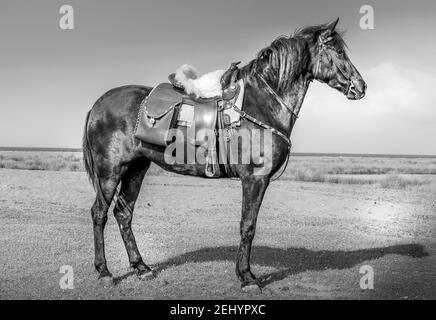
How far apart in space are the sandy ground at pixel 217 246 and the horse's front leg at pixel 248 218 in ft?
0.71

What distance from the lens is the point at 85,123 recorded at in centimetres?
699

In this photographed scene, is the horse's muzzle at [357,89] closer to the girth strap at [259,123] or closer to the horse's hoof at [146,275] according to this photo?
the girth strap at [259,123]

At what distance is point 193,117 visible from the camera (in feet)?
20.5

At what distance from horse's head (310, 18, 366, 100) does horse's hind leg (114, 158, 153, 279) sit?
10.0 ft

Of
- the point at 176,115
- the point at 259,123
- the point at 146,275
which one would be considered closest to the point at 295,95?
the point at 259,123

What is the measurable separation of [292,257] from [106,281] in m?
3.78

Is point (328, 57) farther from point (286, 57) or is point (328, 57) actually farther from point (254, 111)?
point (254, 111)

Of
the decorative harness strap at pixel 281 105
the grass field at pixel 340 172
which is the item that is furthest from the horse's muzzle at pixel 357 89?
the grass field at pixel 340 172

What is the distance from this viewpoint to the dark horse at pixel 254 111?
616cm

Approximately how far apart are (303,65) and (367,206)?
12232 mm

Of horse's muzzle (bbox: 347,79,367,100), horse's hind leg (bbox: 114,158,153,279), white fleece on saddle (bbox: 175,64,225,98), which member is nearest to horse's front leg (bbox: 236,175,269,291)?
white fleece on saddle (bbox: 175,64,225,98)
